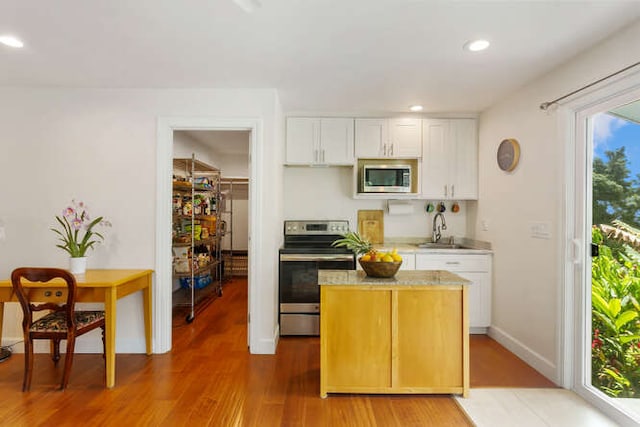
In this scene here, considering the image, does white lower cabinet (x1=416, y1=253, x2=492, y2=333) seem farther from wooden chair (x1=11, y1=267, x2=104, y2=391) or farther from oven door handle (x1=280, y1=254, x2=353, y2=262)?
wooden chair (x1=11, y1=267, x2=104, y2=391)

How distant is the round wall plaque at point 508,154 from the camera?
3.01m

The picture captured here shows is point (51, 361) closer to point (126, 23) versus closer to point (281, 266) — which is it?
point (281, 266)

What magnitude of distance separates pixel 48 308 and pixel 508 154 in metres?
3.96

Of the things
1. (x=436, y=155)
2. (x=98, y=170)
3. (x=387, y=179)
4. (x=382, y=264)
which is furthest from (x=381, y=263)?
(x=98, y=170)

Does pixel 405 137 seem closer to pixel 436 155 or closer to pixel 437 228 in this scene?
pixel 436 155

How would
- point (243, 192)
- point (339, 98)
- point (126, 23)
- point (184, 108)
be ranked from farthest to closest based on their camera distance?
point (243, 192) → point (339, 98) → point (184, 108) → point (126, 23)

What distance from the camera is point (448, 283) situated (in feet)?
7.21

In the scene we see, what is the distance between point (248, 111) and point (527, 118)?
8.08 ft

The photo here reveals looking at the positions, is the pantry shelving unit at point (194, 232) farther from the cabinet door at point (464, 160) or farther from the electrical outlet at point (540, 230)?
the electrical outlet at point (540, 230)

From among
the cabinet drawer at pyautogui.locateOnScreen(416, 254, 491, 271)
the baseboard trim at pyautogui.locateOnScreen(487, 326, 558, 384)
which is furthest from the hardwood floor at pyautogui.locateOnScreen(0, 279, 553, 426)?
the cabinet drawer at pyautogui.locateOnScreen(416, 254, 491, 271)

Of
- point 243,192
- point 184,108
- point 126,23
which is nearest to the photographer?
point 126,23

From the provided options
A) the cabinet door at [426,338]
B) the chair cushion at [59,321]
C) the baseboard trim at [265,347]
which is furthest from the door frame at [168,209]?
the cabinet door at [426,338]

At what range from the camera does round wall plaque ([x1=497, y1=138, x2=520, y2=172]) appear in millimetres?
3008

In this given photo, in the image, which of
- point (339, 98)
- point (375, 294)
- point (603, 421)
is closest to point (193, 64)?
point (339, 98)
